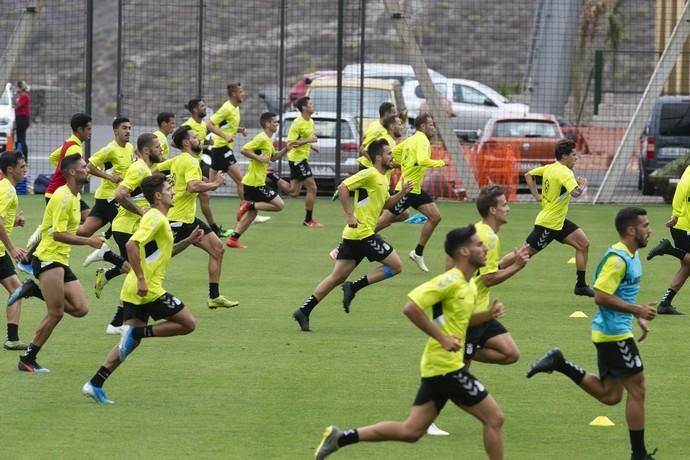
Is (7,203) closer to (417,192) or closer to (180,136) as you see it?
(180,136)

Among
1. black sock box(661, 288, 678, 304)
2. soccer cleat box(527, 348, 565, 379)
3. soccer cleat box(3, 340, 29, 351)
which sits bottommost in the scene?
soccer cleat box(3, 340, 29, 351)

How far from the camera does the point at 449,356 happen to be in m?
8.32

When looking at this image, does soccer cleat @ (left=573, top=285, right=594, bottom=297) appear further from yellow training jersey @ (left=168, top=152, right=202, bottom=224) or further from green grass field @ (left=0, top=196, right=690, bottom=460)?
yellow training jersey @ (left=168, top=152, right=202, bottom=224)

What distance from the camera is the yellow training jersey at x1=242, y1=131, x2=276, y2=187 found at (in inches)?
787

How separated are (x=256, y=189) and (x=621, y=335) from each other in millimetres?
11247

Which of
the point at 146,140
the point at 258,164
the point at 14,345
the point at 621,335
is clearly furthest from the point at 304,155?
the point at 621,335

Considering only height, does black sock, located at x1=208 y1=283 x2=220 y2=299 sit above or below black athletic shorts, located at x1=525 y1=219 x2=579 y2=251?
below

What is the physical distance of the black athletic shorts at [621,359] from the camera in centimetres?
912


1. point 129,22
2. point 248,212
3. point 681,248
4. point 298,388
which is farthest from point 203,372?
point 129,22

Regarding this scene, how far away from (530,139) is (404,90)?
6447 millimetres

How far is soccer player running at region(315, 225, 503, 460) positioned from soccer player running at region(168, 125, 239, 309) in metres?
6.71

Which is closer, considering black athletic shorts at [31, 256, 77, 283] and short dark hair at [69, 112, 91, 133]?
black athletic shorts at [31, 256, 77, 283]

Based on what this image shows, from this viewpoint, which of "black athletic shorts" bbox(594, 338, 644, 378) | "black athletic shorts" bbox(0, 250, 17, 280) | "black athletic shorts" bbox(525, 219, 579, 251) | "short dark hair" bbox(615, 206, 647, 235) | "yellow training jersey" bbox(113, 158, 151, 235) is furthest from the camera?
"black athletic shorts" bbox(525, 219, 579, 251)

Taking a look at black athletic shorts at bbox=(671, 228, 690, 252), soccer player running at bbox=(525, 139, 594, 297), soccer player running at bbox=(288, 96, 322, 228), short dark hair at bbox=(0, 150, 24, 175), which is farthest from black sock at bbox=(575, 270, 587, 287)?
soccer player running at bbox=(288, 96, 322, 228)
